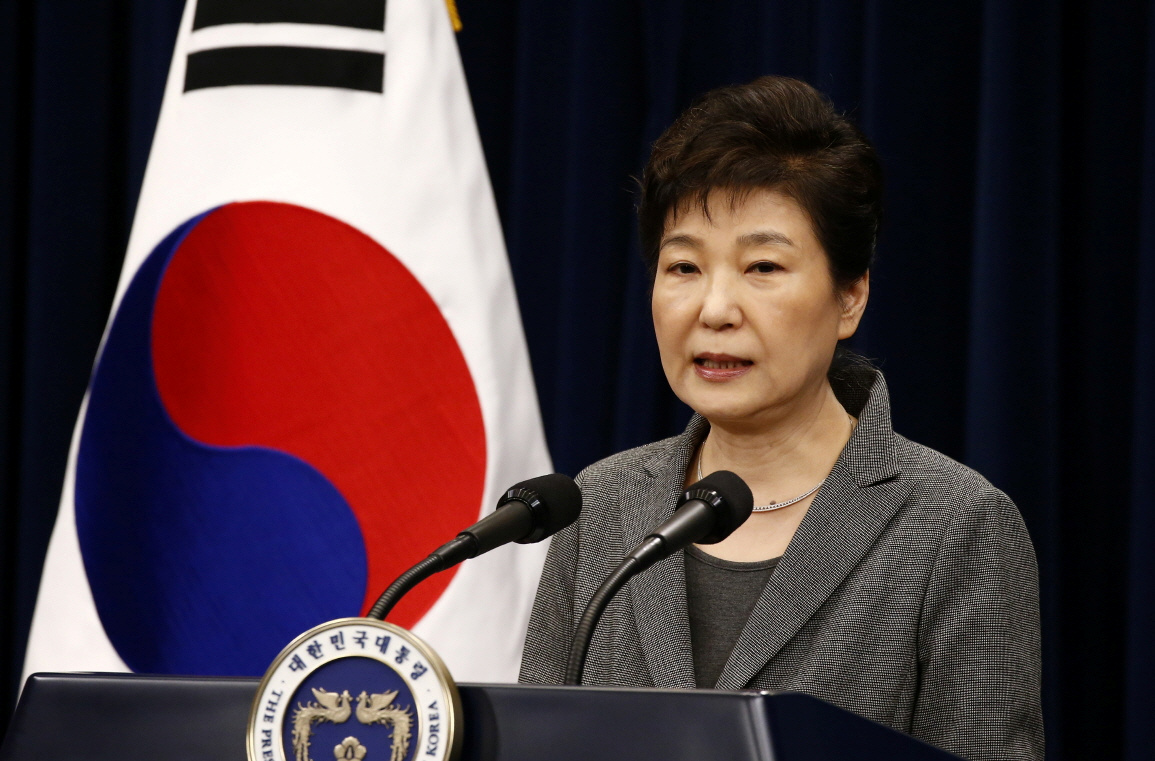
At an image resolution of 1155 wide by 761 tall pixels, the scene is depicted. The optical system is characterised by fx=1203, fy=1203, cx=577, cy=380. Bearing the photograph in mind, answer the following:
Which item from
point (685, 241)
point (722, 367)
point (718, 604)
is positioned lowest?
point (718, 604)

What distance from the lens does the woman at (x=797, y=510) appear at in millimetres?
1194

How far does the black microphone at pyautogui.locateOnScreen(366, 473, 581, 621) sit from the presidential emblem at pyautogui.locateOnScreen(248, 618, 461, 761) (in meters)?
0.14

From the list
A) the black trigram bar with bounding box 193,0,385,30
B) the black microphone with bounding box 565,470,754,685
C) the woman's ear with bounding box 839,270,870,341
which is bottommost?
the black microphone with bounding box 565,470,754,685

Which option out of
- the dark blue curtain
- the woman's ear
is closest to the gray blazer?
the woman's ear

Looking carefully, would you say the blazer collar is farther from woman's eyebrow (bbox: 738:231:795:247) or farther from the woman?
woman's eyebrow (bbox: 738:231:795:247)

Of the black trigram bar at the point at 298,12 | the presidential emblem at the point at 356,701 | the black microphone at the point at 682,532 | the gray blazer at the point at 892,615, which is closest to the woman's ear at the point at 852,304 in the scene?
the gray blazer at the point at 892,615

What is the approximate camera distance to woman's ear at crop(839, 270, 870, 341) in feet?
4.51

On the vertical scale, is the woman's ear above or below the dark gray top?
above

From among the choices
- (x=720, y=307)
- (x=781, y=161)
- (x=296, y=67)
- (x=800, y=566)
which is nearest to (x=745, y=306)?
(x=720, y=307)

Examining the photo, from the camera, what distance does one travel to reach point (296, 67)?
1853mm

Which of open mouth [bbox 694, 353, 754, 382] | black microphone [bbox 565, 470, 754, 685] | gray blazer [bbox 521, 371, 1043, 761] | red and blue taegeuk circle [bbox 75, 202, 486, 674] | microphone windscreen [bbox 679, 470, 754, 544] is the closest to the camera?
black microphone [bbox 565, 470, 754, 685]

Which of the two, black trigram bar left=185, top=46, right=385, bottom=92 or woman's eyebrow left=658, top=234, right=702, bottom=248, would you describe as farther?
black trigram bar left=185, top=46, right=385, bottom=92

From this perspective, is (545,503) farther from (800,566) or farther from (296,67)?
(296,67)

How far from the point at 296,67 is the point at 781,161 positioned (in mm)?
891
